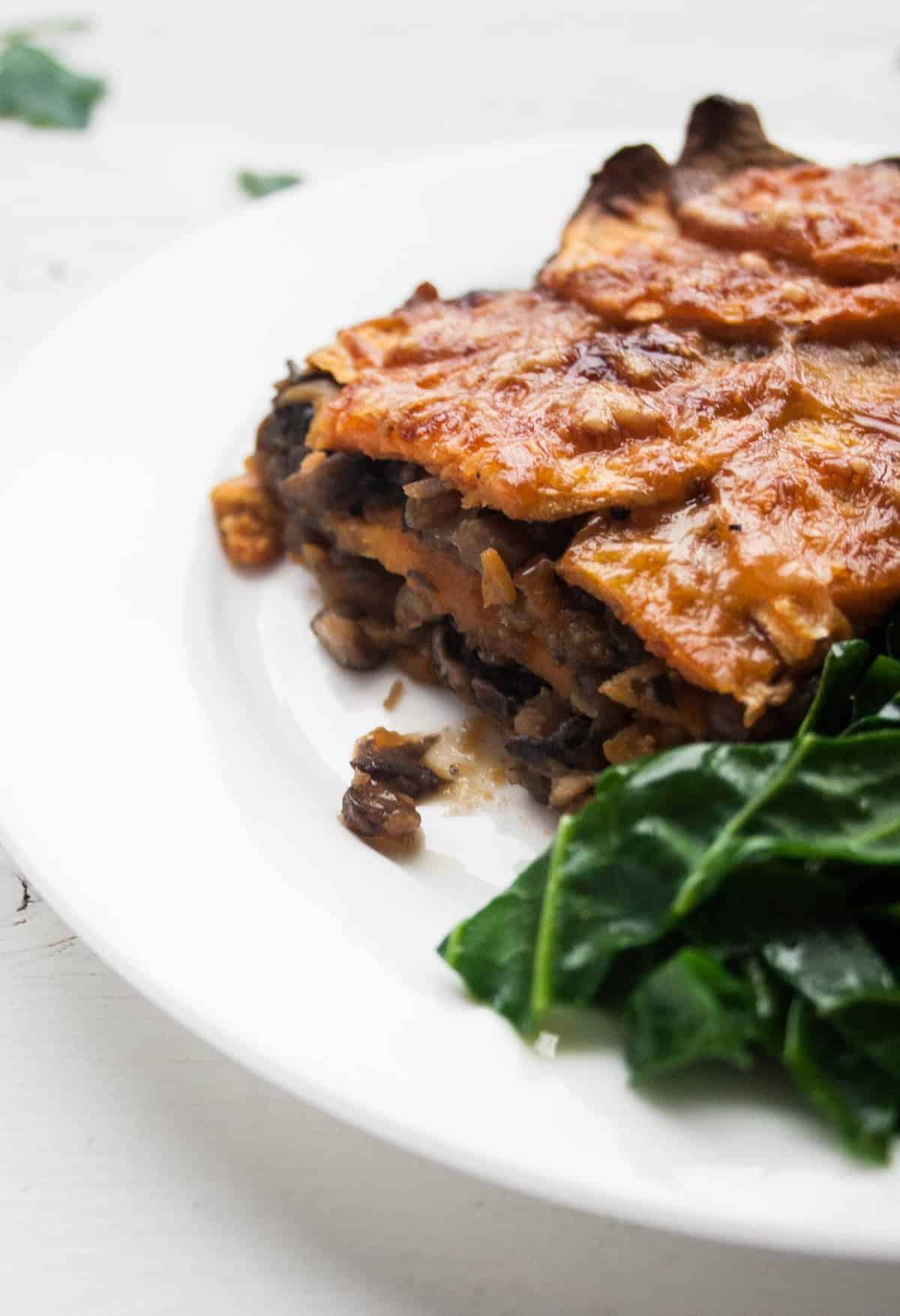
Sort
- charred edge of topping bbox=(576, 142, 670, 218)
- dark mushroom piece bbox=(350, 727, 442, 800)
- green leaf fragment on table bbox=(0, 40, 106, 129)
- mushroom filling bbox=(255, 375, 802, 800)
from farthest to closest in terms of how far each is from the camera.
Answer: green leaf fragment on table bbox=(0, 40, 106, 129)
charred edge of topping bbox=(576, 142, 670, 218)
dark mushroom piece bbox=(350, 727, 442, 800)
mushroom filling bbox=(255, 375, 802, 800)

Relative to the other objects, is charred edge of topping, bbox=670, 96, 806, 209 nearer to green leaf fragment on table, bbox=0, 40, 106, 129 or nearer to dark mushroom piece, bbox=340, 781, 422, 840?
dark mushroom piece, bbox=340, 781, 422, 840

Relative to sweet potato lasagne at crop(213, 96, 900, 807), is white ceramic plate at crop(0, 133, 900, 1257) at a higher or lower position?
lower

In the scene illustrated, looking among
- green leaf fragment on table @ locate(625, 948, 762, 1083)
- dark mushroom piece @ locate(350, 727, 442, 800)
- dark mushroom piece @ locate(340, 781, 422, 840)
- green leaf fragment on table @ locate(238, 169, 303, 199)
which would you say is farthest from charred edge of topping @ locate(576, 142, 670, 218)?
green leaf fragment on table @ locate(625, 948, 762, 1083)

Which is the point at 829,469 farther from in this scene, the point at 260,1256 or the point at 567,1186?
the point at 260,1256

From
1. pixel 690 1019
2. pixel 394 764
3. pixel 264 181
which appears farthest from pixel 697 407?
pixel 264 181

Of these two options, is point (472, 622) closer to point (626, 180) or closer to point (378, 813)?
point (378, 813)
